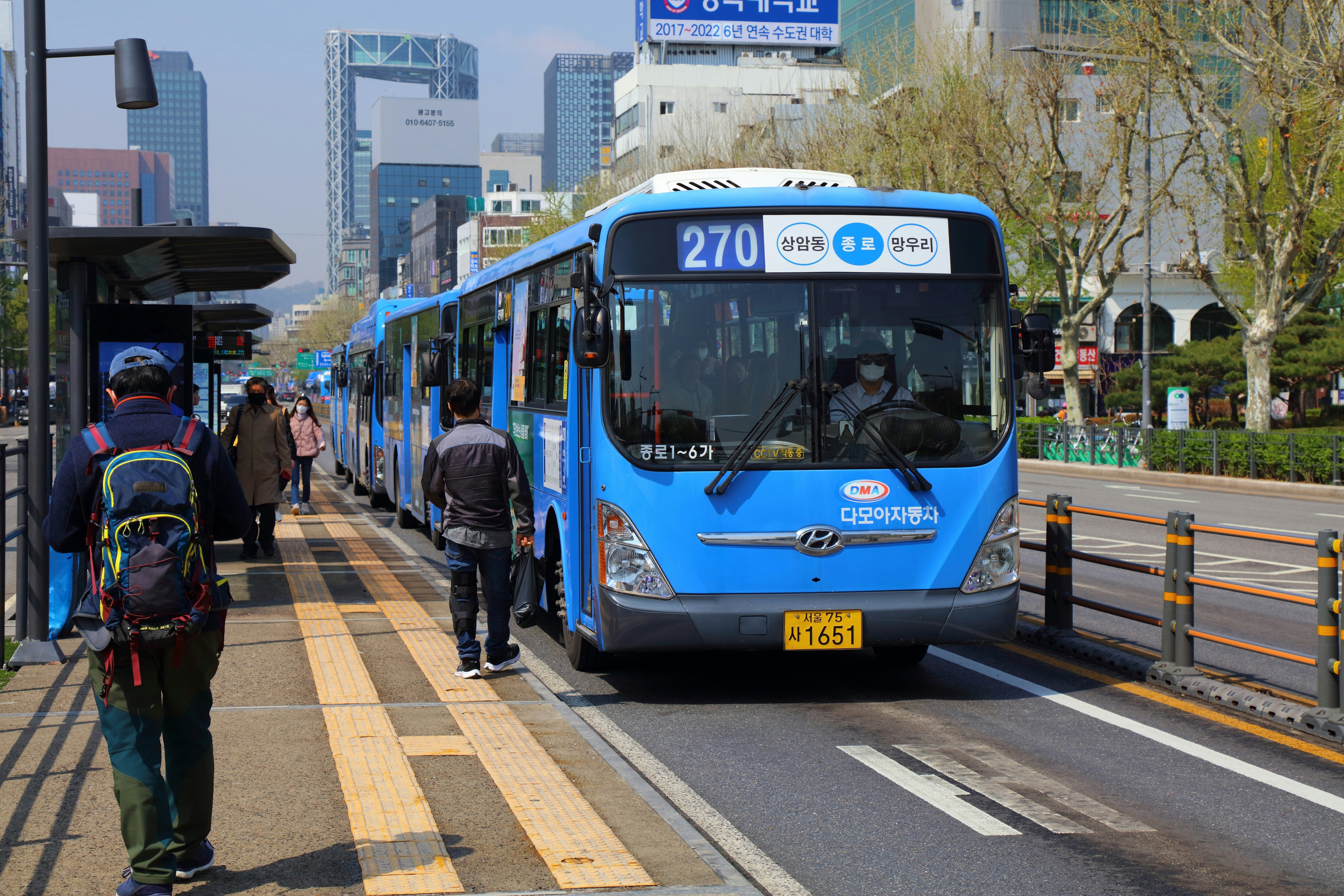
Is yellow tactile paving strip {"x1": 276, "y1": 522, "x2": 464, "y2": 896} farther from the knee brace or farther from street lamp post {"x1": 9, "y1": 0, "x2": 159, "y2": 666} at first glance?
street lamp post {"x1": 9, "y1": 0, "x2": 159, "y2": 666}

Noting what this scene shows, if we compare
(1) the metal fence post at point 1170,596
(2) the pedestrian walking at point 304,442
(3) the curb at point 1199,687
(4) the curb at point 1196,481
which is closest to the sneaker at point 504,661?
(3) the curb at point 1199,687

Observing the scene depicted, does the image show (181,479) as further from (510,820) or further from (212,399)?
(212,399)

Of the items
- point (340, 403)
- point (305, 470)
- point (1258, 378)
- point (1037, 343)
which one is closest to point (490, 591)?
point (1037, 343)

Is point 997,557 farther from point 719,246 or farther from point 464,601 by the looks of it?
A: point 464,601

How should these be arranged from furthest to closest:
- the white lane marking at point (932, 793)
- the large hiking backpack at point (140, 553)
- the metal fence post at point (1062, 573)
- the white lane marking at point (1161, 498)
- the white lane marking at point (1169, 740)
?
the white lane marking at point (1161, 498), the metal fence post at point (1062, 573), the white lane marking at point (1169, 740), the white lane marking at point (932, 793), the large hiking backpack at point (140, 553)

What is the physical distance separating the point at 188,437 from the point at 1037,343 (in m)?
5.40

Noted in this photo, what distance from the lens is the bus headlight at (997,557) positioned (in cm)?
826

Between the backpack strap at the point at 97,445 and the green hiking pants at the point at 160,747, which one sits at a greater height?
the backpack strap at the point at 97,445

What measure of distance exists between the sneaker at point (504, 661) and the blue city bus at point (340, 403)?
66.8 feet

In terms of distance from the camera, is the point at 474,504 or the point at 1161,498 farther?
the point at 1161,498

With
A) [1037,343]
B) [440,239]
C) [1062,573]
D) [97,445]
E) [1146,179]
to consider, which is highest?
[440,239]

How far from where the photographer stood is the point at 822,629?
8047 millimetres

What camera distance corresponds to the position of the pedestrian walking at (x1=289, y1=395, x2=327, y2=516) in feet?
72.7

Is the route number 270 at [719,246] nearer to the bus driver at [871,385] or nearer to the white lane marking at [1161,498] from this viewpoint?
the bus driver at [871,385]
